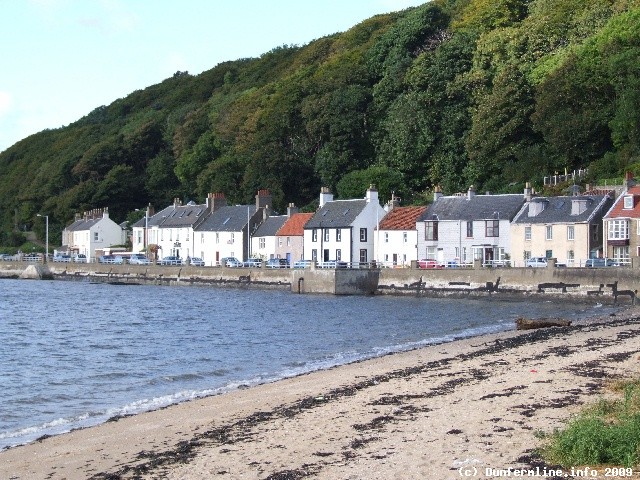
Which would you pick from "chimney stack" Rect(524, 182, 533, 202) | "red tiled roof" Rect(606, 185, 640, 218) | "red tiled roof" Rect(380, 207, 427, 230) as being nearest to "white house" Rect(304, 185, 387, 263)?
"red tiled roof" Rect(380, 207, 427, 230)

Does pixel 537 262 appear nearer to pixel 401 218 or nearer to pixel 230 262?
pixel 401 218

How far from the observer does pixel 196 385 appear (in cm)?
2452

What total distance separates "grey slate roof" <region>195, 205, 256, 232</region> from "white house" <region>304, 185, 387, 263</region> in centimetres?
1094

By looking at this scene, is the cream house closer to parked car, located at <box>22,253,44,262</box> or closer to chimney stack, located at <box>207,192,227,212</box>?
chimney stack, located at <box>207,192,227,212</box>

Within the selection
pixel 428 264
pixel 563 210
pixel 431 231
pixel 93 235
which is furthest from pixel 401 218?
pixel 93 235

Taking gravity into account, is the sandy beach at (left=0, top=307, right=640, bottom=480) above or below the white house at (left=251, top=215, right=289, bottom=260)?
below

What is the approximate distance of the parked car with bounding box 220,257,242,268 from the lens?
2958 inches

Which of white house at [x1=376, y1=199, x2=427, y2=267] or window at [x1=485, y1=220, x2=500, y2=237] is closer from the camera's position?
window at [x1=485, y1=220, x2=500, y2=237]

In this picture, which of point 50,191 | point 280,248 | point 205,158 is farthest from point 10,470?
point 50,191

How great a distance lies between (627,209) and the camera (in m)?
53.6

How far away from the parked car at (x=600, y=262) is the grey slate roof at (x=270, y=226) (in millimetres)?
31764

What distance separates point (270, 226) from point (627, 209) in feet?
110

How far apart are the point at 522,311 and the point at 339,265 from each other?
65.9 feet

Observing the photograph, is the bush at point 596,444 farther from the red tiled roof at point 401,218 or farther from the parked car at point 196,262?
the parked car at point 196,262
